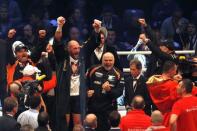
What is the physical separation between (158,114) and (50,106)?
3.27 metres

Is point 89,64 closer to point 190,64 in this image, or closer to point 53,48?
point 53,48

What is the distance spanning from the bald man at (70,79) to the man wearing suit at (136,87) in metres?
0.85

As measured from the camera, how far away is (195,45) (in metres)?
20.6

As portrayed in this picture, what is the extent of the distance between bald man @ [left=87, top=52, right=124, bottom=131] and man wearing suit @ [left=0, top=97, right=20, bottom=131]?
2143 millimetres

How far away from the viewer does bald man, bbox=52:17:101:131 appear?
17375 mm

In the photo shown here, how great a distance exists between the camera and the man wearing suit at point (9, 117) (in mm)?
15289

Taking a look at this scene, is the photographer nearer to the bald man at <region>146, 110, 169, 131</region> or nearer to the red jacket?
the red jacket

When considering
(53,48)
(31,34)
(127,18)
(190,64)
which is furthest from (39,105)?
(127,18)

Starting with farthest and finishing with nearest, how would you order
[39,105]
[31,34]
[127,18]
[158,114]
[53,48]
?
[127,18], [31,34], [53,48], [39,105], [158,114]

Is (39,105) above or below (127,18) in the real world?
below

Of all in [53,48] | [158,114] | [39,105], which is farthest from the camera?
[53,48]

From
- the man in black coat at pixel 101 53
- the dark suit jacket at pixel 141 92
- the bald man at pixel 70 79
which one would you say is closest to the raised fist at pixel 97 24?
the bald man at pixel 70 79

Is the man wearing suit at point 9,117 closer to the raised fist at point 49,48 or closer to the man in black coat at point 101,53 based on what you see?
the raised fist at point 49,48

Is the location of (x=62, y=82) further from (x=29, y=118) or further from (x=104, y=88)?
(x=29, y=118)
